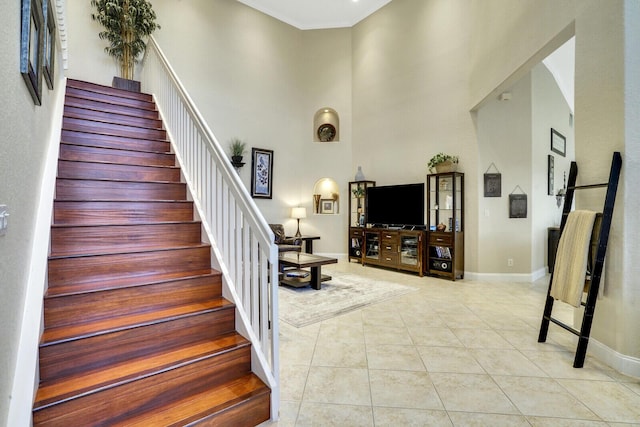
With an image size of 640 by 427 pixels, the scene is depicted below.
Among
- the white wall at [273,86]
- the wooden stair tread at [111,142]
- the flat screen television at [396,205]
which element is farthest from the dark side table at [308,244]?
the wooden stair tread at [111,142]

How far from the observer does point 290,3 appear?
22.6 ft

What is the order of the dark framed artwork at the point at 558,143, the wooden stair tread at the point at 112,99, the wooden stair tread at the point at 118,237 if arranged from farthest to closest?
1. the dark framed artwork at the point at 558,143
2. the wooden stair tread at the point at 112,99
3. the wooden stair tread at the point at 118,237

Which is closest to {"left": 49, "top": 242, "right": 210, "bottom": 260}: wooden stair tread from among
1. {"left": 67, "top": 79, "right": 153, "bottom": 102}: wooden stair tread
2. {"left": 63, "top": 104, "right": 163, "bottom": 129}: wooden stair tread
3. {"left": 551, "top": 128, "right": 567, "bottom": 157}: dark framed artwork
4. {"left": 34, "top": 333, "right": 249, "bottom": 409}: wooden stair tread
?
{"left": 34, "top": 333, "right": 249, "bottom": 409}: wooden stair tread

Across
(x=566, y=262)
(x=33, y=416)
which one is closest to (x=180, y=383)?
(x=33, y=416)

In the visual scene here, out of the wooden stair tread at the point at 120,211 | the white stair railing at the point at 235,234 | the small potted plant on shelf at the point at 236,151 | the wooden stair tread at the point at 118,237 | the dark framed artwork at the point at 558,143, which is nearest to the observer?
the white stair railing at the point at 235,234

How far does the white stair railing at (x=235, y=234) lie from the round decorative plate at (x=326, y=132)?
4.40m

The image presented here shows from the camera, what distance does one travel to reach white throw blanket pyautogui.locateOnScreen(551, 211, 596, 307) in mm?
2318

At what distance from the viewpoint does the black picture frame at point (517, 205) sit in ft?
16.4

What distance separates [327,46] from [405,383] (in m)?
7.38

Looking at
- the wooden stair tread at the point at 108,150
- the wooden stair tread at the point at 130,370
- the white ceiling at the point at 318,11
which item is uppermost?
the white ceiling at the point at 318,11

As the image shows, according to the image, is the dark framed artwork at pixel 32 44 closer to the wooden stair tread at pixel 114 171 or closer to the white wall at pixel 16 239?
the white wall at pixel 16 239

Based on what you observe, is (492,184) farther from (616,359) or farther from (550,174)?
(616,359)

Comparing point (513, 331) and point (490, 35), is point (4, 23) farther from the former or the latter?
point (490, 35)

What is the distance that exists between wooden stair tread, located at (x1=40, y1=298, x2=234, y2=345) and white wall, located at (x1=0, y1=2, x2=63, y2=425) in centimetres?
16
